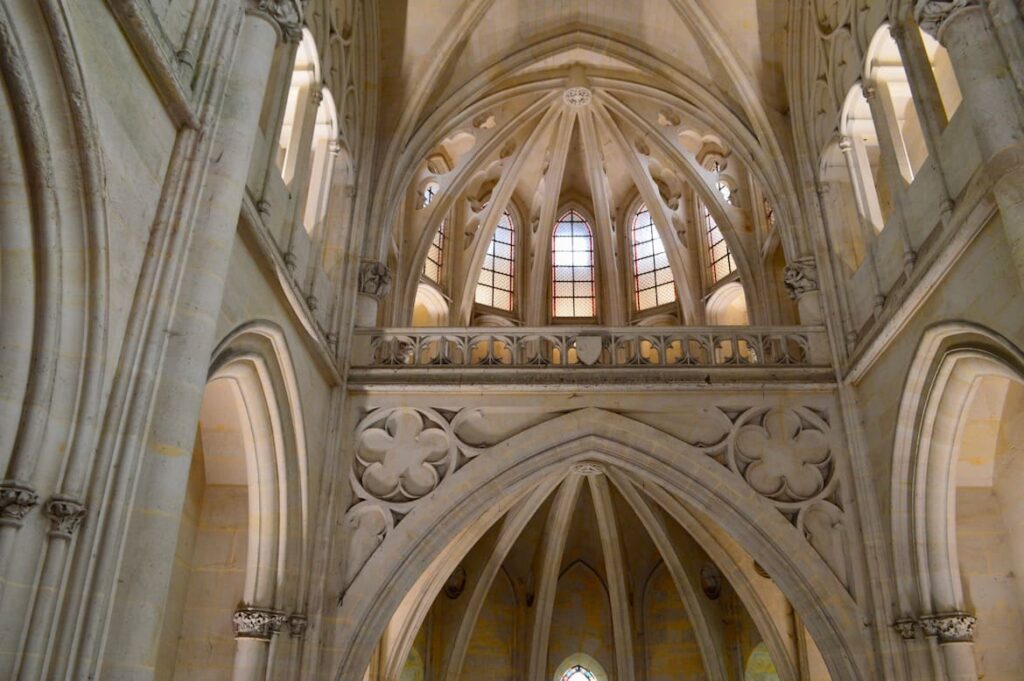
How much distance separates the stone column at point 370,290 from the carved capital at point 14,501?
23.4 ft

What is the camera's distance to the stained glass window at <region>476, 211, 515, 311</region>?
18.6 metres

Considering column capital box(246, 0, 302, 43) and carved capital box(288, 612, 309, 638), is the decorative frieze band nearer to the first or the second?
carved capital box(288, 612, 309, 638)

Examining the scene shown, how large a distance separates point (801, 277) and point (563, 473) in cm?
385

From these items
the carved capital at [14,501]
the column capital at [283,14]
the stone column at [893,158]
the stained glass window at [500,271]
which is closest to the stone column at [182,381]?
the column capital at [283,14]

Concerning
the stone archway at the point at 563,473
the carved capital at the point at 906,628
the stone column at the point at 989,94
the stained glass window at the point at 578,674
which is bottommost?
the carved capital at the point at 906,628

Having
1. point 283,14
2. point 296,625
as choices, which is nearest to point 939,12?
point 283,14

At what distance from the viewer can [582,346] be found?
11406mm

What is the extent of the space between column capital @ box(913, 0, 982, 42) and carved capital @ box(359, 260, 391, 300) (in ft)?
22.7

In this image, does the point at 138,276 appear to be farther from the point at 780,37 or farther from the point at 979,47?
the point at 780,37

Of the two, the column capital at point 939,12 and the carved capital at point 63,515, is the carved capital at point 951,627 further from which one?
the carved capital at point 63,515

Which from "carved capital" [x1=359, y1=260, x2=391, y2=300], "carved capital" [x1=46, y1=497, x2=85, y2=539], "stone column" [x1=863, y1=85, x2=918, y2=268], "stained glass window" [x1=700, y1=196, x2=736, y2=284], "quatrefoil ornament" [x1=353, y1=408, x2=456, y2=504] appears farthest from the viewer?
"stained glass window" [x1=700, y1=196, x2=736, y2=284]

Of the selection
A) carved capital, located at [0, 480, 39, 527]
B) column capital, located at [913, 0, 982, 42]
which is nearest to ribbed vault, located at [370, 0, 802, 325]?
column capital, located at [913, 0, 982, 42]

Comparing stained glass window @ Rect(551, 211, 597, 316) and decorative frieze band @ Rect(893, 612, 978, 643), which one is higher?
stained glass window @ Rect(551, 211, 597, 316)

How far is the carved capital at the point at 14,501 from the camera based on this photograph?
461cm
